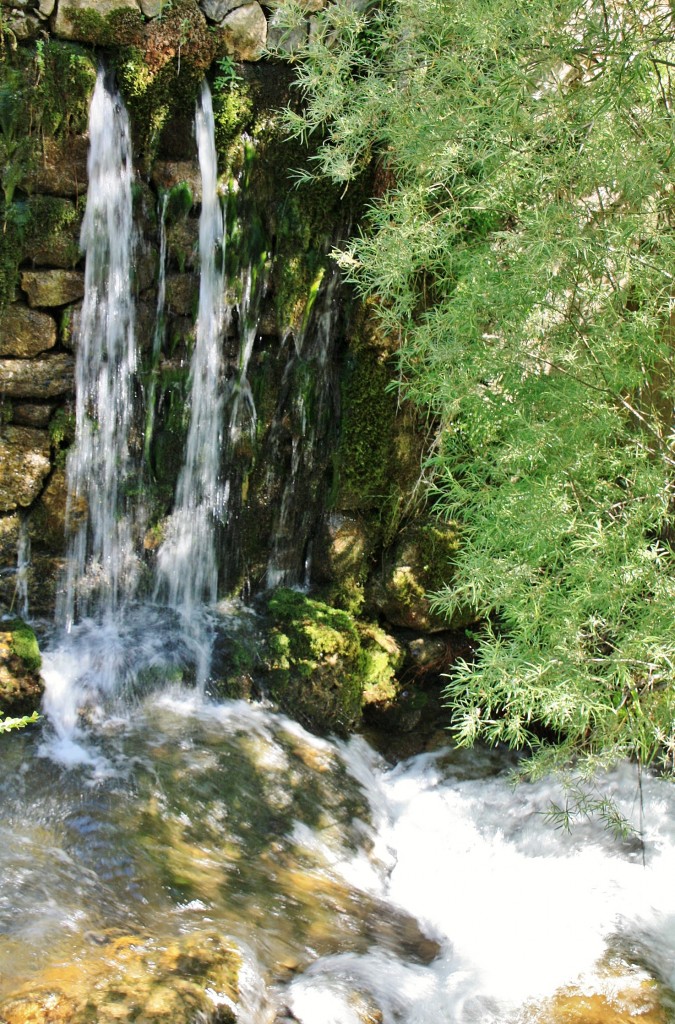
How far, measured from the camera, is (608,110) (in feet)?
10.5

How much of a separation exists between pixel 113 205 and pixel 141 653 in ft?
7.45

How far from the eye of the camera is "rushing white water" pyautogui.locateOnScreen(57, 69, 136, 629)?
4.72m

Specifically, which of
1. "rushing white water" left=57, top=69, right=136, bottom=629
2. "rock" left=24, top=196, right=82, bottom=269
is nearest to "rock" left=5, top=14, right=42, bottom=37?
"rushing white water" left=57, top=69, right=136, bottom=629

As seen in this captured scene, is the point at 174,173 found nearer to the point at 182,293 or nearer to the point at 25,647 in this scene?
the point at 182,293

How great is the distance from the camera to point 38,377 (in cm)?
474

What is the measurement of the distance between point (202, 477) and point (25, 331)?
3.81 feet

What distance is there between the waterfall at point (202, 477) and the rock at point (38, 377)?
642 millimetres

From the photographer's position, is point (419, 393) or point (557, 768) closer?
point (557, 768)

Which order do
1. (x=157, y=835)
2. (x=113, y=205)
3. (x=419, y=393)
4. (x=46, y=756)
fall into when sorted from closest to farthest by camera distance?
(x=157, y=835), (x=46, y=756), (x=419, y=393), (x=113, y=205)

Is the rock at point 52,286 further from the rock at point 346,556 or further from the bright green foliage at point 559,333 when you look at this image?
the rock at point 346,556

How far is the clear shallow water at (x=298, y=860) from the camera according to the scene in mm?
2904

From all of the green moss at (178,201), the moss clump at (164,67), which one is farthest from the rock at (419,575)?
the moss clump at (164,67)

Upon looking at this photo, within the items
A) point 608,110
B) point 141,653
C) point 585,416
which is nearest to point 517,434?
point 585,416

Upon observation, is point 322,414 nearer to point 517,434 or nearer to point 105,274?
point 105,274
